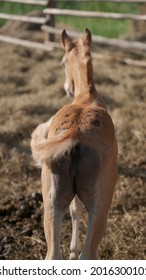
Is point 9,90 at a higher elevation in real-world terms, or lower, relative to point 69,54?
lower

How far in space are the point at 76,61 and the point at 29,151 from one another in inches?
78.0

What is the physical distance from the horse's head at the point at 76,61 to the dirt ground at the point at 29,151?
4.27 ft

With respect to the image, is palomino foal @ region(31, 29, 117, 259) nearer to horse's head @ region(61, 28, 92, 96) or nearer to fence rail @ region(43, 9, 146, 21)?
horse's head @ region(61, 28, 92, 96)

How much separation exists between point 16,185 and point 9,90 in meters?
3.42

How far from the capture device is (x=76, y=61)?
15.8 feet

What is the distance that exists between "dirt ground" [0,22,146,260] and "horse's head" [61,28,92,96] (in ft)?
4.27

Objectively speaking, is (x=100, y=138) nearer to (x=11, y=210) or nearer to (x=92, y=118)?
(x=92, y=118)

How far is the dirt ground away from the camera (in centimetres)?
462

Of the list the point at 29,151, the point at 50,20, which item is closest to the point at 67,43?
the point at 29,151

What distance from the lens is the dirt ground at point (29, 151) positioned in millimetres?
4625

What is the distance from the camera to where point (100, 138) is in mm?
3391

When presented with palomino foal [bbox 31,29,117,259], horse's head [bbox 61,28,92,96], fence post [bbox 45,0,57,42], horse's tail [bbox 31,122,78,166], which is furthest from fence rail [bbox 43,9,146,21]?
horse's tail [bbox 31,122,78,166]
